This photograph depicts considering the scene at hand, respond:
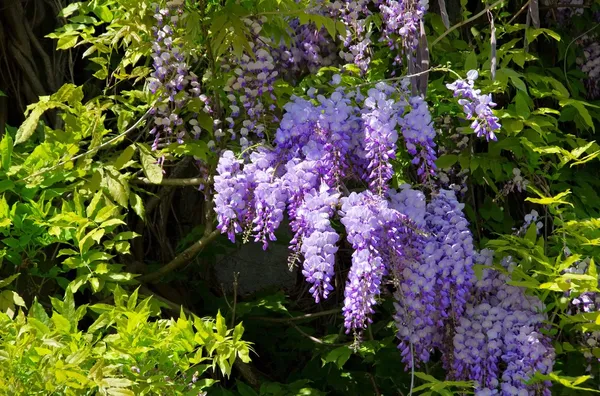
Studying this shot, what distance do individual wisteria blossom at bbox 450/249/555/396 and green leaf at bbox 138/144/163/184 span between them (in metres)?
0.83

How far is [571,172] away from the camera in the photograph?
297cm

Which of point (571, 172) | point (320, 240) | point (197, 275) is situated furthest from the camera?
point (197, 275)

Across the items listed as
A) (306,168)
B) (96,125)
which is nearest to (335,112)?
(306,168)

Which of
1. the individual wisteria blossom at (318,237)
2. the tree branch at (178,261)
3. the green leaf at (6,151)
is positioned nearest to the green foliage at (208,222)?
the green leaf at (6,151)

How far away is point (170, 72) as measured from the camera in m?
2.53

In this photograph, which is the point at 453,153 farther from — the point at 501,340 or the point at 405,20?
the point at 501,340

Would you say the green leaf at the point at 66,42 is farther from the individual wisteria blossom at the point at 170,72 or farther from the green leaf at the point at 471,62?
the green leaf at the point at 471,62

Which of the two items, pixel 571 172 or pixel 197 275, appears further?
pixel 197 275

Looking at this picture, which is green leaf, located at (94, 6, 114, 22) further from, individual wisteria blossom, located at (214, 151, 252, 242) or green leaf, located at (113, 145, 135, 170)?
individual wisteria blossom, located at (214, 151, 252, 242)

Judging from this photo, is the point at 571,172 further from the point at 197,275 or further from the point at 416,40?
the point at 197,275

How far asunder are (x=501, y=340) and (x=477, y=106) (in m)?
0.57

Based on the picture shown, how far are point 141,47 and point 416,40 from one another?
0.72 metres

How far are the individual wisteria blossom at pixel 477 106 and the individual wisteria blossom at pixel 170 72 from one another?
666mm

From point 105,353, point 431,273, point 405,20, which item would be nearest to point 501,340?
point 431,273
